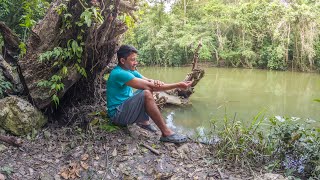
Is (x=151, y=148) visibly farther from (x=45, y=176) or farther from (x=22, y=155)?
(x=22, y=155)

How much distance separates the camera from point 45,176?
2471 millimetres

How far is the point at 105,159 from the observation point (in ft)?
9.05

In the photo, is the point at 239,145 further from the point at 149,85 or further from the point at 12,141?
the point at 12,141

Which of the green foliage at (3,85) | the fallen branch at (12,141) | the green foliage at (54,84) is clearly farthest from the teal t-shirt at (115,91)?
the green foliage at (3,85)

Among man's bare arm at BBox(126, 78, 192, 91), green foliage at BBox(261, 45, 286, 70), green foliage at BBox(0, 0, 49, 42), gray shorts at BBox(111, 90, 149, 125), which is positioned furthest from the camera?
green foliage at BBox(261, 45, 286, 70)

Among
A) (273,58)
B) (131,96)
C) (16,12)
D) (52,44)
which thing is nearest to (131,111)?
(131,96)

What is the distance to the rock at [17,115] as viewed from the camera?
288cm

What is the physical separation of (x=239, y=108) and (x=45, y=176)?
5.64m

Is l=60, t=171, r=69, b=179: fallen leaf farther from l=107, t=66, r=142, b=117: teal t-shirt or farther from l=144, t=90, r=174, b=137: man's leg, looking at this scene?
l=144, t=90, r=174, b=137: man's leg

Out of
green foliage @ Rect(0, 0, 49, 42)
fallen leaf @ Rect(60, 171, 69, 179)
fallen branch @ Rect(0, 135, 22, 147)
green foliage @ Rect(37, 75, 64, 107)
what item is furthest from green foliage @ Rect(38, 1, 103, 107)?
green foliage @ Rect(0, 0, 49, 42)

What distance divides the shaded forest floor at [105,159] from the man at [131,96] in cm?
16

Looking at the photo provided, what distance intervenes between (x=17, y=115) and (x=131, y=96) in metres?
1.12

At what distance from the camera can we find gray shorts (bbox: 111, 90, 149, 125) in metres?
2.97

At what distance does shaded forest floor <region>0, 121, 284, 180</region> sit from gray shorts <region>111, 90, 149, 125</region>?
0.53 ft
